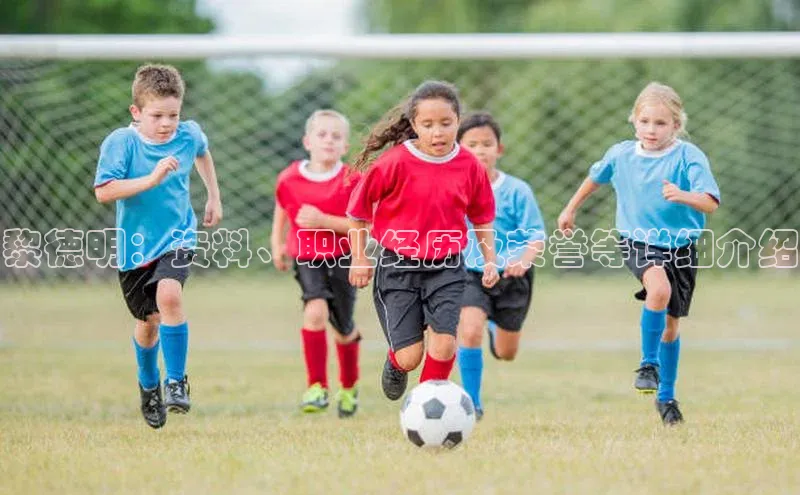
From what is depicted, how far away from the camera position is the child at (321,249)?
25.0ft

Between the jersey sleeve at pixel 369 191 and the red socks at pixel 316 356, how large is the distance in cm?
168

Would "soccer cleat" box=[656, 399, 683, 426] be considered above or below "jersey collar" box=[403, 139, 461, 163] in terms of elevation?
below

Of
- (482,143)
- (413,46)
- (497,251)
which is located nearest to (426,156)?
(482,143)

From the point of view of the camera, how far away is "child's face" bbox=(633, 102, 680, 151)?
6582 millimetres

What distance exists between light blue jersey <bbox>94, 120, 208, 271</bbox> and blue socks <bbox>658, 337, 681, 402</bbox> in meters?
2.51

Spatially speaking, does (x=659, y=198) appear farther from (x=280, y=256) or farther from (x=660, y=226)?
(x=280, y=256)

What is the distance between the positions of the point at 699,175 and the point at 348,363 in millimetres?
2480

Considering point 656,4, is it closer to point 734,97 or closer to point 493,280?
point 734,97

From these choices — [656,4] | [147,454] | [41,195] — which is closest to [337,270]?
[147,454]

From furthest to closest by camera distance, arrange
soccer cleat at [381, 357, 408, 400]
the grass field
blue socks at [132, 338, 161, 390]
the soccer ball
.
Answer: blue socks at [132, 338, 161, 390]
soccer cleat at [381, 357, 408, 400]
the soccer ball
the grass field

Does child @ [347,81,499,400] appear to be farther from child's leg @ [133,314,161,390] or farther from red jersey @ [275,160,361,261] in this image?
red jersey @ [275,160,361,261]

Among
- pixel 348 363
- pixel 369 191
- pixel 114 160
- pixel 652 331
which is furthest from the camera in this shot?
pixel 348 363

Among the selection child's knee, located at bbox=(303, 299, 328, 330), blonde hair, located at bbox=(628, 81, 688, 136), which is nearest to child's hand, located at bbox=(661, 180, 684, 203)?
blonde hair, located at bbox=(628, 81, 688, 136)

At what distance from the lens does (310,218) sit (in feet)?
24.5
